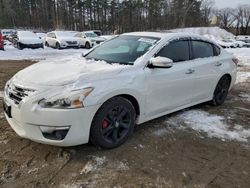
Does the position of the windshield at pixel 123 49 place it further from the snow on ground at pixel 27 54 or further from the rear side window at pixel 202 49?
the snow on ground at pixel 27 54

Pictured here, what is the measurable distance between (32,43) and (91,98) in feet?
59.2

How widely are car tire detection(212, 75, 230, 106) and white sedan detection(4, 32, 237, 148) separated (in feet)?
1.65

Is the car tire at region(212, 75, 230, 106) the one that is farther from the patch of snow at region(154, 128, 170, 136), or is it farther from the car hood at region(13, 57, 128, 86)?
the car hood at region(13, 57, 128, 86)

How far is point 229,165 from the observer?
3.44m

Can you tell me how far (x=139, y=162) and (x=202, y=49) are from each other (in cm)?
278

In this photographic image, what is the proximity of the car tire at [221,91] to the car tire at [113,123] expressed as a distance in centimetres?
252

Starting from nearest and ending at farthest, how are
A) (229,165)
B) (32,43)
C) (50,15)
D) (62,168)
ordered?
(62,168), (229,165), (32,43), (50,15)

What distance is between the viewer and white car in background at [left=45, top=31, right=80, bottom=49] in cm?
2169

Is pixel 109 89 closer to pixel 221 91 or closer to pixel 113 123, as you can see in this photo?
pixel 113 123

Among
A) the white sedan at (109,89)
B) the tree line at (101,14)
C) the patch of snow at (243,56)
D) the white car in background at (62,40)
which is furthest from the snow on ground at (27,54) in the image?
the tree line at (101,14)

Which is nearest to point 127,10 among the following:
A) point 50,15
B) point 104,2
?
point 104,2

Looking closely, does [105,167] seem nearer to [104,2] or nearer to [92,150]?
[92,150]

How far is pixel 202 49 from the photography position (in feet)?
17.3

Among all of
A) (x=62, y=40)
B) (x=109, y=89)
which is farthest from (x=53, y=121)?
(x=62, y=40)
